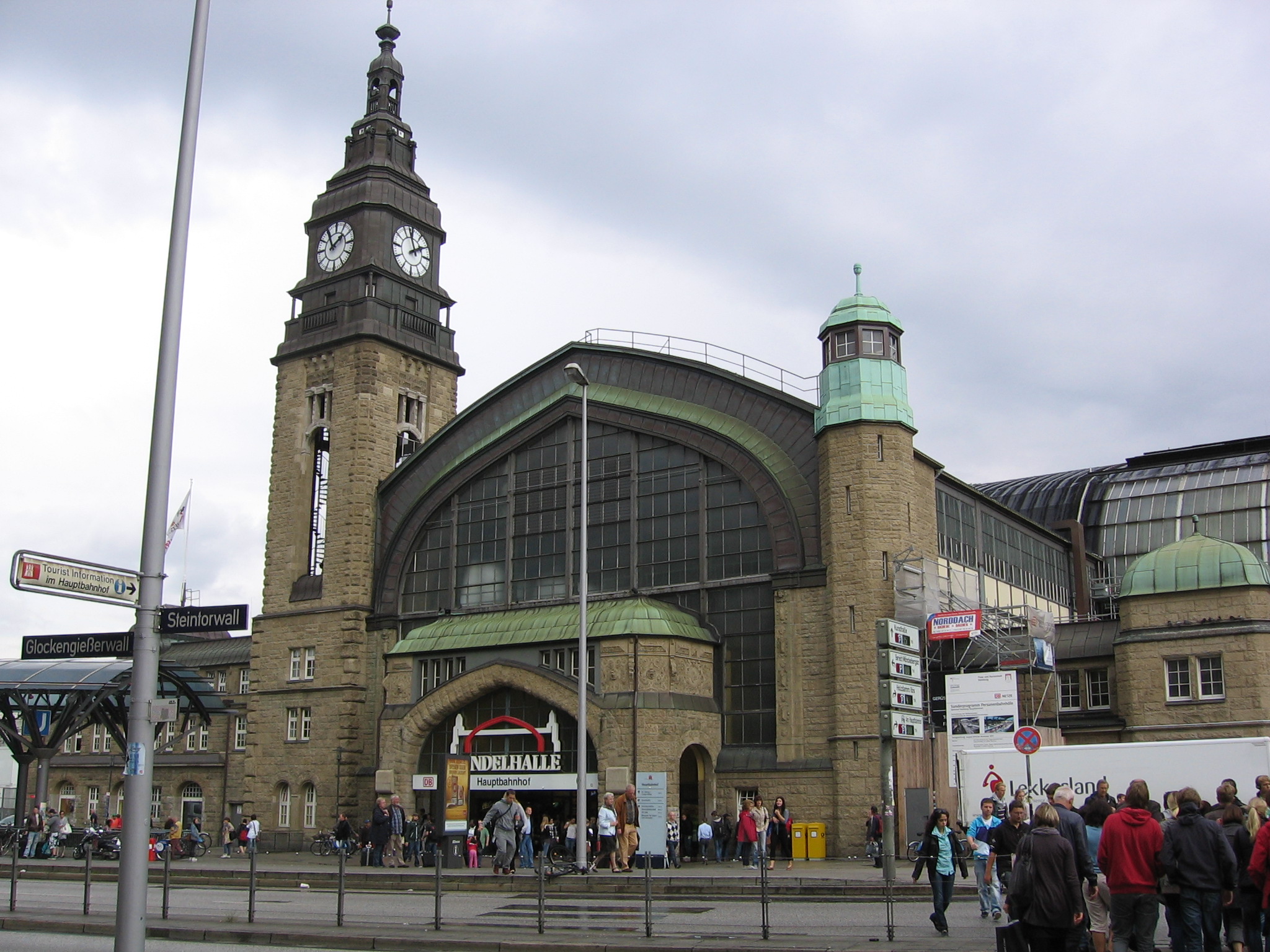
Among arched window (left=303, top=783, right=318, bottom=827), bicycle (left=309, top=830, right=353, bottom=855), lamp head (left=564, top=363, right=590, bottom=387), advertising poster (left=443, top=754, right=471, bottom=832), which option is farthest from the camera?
arched window (left=303, top=783, right=318, bottom=827)

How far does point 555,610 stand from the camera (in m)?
42.3

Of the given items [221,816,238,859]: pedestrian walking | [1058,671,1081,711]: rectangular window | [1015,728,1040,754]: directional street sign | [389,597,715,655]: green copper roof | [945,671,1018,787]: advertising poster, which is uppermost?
[389,597,715,655]: green copper roof

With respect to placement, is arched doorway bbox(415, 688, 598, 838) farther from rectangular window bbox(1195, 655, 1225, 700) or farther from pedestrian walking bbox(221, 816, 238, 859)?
rectangular window bbox(1195, 655, 1225, 700)

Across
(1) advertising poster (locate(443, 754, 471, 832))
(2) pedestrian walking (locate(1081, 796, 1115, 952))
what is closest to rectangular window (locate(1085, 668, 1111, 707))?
(1) advertising poster (locate(443, 754, 471, 832))

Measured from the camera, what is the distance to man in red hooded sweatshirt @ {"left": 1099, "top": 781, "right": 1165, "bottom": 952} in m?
12.6

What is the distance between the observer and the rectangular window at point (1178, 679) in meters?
41.8

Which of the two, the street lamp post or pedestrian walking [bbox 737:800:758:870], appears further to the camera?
pedestrian walking [bbox 737:800:758:870]

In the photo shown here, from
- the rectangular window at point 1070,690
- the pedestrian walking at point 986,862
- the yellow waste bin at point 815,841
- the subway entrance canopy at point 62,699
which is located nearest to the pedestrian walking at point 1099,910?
the pedestrian walking at point 986,862

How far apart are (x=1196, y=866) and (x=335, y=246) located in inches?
1816

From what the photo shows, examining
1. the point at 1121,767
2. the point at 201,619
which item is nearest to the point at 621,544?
the point at 1121,767

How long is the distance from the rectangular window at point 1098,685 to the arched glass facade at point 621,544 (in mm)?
14971

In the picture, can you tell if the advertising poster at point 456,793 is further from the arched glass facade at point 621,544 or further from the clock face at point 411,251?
the clock face at point 411,251

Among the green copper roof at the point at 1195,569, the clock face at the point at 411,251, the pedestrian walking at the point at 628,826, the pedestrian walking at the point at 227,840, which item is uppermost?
the clock face at the point at 411,251

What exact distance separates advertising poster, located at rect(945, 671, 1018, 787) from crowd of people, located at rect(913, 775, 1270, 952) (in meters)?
22.4
